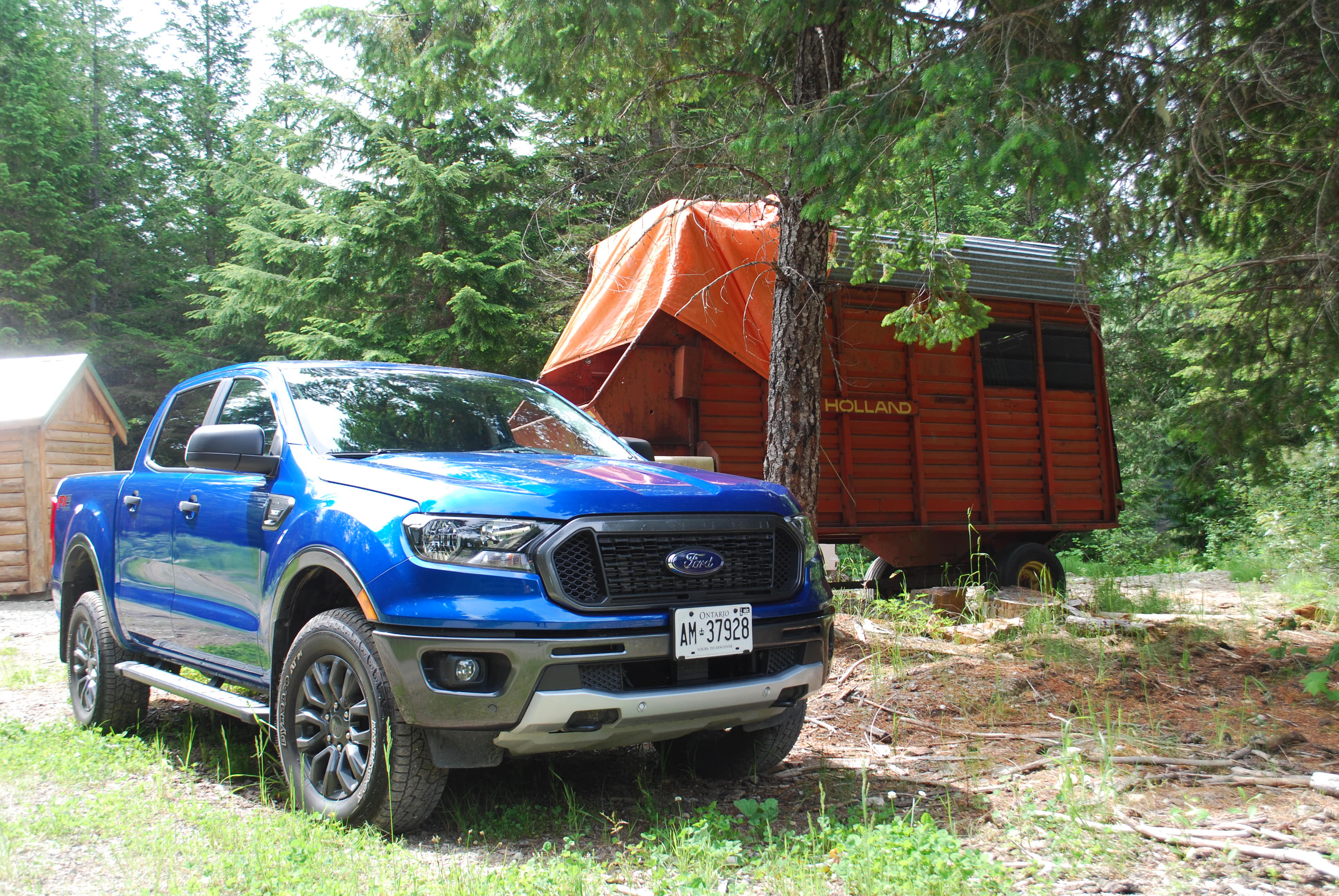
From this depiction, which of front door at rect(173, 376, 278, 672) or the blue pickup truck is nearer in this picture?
the blue pickup truck

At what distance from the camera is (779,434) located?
679 centimetres

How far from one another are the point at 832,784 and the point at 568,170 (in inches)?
625

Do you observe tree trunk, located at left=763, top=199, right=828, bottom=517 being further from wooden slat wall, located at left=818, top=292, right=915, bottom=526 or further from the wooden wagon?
wooden slat wall, located at left=818, top=292, right=915, bottom=526

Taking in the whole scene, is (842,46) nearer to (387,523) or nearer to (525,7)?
(525,7)

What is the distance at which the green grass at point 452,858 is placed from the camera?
9.19ft

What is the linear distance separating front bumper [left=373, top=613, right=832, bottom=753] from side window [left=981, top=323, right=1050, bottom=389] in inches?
279

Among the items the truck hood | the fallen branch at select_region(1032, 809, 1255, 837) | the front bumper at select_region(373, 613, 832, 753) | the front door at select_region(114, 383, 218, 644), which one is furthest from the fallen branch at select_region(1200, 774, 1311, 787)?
the front door at select_region(114, 383, 218, 644)

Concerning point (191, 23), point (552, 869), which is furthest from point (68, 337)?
point (552, 869)

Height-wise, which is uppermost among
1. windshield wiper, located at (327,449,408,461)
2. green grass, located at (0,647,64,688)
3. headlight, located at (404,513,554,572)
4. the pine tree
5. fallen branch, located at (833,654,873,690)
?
the pine tree

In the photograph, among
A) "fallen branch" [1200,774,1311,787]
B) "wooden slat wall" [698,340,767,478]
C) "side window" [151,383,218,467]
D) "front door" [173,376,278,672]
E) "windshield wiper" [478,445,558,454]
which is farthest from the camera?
"wooden slat wall" [698,340,767,478]

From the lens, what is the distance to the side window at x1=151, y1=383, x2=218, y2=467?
4.85 metres

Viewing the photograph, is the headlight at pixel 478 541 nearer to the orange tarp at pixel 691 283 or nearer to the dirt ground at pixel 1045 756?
the dirt ground at pixel 1045 756

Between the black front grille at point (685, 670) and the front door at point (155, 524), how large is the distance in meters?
2.43

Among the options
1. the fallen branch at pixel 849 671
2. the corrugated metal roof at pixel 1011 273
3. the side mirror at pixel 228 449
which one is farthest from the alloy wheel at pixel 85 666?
the corrugated metal roof at pixel 1011 273
